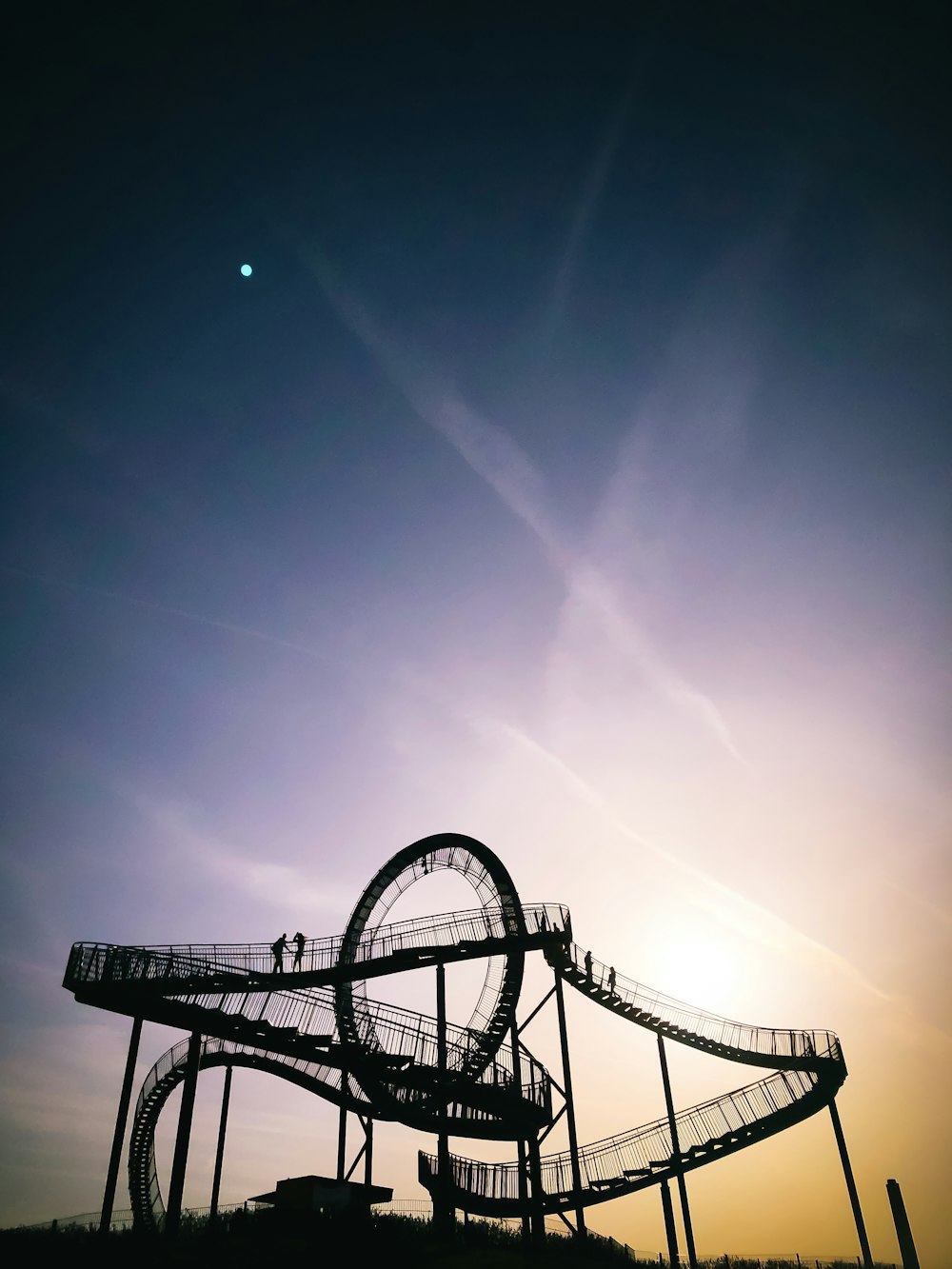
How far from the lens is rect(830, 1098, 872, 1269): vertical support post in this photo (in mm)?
20891

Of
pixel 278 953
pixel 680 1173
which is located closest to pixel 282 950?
pixel 278 953

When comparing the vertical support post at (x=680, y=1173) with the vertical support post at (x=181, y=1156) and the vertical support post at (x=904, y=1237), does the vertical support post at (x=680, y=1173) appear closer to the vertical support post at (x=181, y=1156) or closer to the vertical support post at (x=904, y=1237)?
the vertical support post at (x=904, y=1237)

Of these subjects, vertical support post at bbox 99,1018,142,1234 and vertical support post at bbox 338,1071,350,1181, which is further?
vertical support post at bbox 338,1071,350,1181

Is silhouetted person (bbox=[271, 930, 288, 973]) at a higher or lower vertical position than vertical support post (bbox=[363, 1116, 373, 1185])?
higher

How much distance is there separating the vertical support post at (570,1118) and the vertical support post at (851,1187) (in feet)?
28.3

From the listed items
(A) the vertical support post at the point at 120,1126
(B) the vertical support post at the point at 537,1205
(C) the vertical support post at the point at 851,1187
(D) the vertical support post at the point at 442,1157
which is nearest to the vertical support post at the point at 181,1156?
(A) the vertical support post at the point at 120,1126

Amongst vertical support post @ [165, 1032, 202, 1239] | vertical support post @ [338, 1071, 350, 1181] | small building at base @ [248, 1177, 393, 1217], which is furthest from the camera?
vertical support post @ [338, 1071, 350, 1181]

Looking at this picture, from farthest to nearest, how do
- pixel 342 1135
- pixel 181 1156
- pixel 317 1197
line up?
1. pixel 342 1135
2. pixel 181 1156
3. pixel 317 1197

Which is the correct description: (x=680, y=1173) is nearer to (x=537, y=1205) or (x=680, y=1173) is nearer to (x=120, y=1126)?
(x=537, y=1205)

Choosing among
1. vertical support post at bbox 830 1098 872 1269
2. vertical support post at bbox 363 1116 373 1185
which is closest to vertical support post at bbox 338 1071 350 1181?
vertical support post at bbox 363 1116 373 1185

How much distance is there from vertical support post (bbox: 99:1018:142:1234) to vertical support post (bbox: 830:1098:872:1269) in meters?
20.7

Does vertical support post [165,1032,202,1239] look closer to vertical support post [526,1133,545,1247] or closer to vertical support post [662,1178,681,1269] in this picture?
vertical support post [526,1133,545,1247]

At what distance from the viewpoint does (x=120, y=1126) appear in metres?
18.0

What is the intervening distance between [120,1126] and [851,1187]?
21335 millimetres
